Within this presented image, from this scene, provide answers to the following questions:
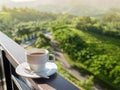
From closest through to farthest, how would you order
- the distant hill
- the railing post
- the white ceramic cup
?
the white ceramic cup → the railing post → the distant hill

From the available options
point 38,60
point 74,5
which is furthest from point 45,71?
point 74,5

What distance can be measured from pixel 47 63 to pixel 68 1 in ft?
51.1

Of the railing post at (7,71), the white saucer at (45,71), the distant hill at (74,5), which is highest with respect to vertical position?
the white saucer at (45,71)

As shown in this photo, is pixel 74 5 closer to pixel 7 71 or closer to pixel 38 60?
pixel 7 71

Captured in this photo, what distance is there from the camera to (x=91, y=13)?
1377cm

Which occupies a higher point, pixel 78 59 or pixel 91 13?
pixel 91 13

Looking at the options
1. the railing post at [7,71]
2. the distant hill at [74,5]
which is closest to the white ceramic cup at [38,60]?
the railing post at [7,71]

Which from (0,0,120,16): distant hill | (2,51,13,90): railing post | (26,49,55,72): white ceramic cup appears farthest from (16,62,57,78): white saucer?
(0,0,120,16): distant hill

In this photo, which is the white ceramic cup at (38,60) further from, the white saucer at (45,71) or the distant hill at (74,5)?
the distant hill at (74,5)

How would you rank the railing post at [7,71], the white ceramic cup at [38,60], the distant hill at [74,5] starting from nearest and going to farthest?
the white ceramic cup at [38,60] → the railing post at [7,71] → the distant hill at [74,5]

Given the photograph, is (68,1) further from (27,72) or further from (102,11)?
(27,72)

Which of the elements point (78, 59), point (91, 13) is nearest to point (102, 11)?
point (91, 13)

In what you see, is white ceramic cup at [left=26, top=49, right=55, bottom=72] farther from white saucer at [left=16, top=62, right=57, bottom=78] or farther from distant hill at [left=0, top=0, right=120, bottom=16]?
distant hill at [left=0, top=0, right=120, bottom=16]

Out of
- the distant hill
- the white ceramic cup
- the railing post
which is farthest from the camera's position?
the distant hill
